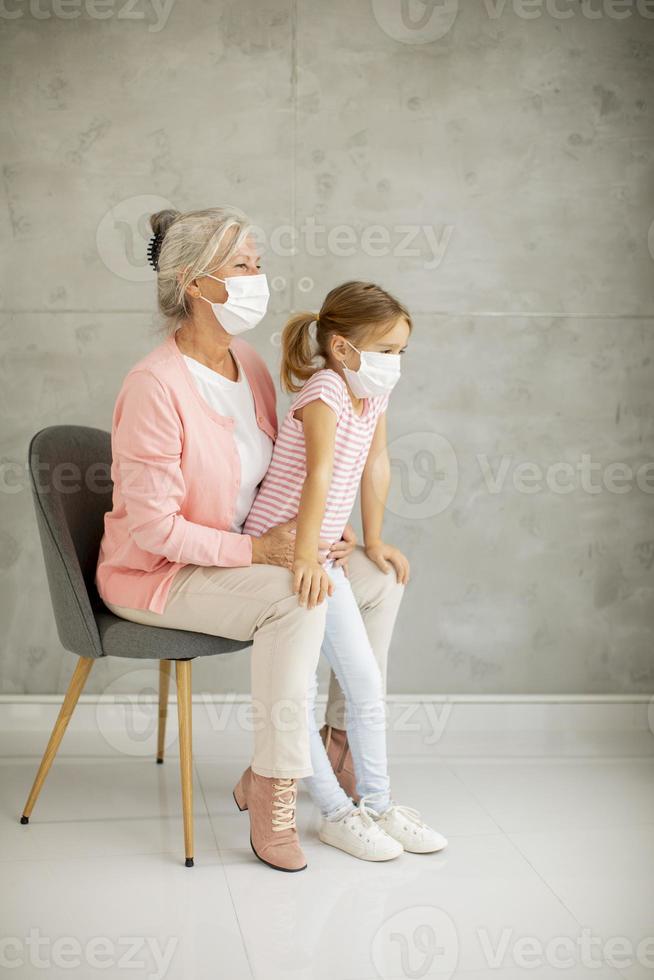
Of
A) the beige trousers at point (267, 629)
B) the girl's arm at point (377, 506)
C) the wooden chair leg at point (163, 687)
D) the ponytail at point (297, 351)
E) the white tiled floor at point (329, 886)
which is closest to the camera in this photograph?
the white tiled floor at point (329, 886)

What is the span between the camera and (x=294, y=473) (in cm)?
237

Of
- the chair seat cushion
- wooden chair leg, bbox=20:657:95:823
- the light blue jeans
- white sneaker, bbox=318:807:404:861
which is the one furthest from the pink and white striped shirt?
white sneaker, bbox=318:807:404:861

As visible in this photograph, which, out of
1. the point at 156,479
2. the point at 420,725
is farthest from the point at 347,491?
the point at 420,725

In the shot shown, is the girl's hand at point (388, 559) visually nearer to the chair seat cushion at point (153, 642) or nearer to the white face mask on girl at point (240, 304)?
the chair seat cushion at point (153, 642)

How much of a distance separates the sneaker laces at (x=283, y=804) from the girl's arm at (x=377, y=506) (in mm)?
556

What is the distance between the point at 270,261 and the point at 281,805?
1468 mm

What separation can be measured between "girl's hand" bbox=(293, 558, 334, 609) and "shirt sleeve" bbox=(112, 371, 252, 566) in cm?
15

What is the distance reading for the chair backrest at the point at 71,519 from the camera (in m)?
2.29

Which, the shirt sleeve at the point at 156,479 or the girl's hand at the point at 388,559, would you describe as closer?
the shirt sleeve at the point at 156,479

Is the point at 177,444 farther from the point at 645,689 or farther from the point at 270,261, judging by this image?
the point at 645,689

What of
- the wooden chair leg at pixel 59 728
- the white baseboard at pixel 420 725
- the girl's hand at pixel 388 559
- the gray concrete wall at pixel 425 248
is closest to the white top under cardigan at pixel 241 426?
the girl's hand at pixel 388 559

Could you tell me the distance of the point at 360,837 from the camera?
2.29 meters

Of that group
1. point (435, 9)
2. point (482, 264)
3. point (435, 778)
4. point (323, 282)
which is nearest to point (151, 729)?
point (435, 778)

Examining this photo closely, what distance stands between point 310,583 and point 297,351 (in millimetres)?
555
